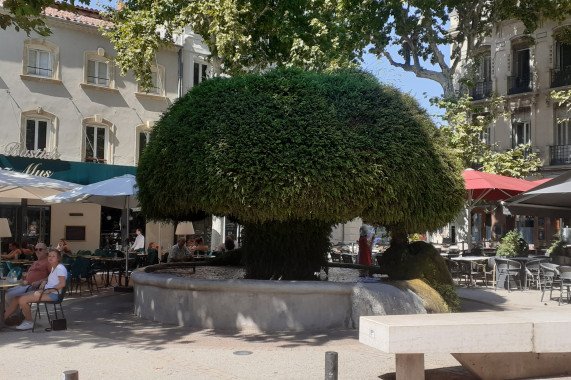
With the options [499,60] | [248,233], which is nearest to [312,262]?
[248,233]

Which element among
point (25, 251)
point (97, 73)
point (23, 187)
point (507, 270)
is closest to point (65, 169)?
point (97, 73)

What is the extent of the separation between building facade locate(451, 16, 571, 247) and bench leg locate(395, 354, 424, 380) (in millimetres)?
22595

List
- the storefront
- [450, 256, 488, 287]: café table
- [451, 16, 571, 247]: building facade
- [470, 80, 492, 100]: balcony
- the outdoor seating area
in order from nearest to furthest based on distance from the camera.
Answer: the outdoor seating area → [450, 256, 488, 287]: café table → the storefront → [451, 16, 571, 247]: building facade → [470, 80, 492, 100]: balcony

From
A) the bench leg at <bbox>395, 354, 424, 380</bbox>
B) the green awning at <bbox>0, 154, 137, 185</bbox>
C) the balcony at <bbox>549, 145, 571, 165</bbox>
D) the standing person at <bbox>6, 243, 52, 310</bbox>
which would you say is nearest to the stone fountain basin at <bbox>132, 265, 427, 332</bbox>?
the standing person at <bbox>6, 243, 52, 310</bbox>

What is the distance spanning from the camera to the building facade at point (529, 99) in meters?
29.8

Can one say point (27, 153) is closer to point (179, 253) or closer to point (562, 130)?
point (179, 253)

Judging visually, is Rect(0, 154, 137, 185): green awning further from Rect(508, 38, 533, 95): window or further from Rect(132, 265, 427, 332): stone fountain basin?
Rect(508, 38, 533, 95): window

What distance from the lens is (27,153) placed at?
72.3 feet

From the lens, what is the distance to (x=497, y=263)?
1522cm

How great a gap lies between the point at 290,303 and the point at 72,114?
17303mm

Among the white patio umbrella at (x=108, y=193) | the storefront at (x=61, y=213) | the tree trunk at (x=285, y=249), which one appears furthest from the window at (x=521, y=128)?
the tree trunk at (x=285, y=249)

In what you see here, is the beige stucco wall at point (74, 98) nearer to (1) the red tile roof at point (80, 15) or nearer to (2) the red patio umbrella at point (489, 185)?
(1) the red tile roof at point (80, 15)

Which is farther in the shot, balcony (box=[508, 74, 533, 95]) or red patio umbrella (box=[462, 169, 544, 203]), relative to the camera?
balcony (box=[508, 74, 533, 95])

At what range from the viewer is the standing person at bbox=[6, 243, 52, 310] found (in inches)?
396
